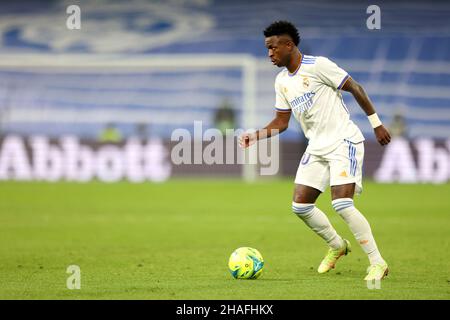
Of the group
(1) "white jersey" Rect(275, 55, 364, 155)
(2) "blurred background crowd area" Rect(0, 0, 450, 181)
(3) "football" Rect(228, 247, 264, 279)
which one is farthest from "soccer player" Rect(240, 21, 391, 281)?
(2) "blurred background crowd area" Rect(0, 0, 450, 181)

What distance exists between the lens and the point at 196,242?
11.5 meters

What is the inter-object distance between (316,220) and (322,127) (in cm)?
89

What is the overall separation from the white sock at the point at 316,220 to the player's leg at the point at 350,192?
0.39 metres

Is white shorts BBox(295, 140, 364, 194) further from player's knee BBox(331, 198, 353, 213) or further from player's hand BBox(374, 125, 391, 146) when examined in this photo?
player's hand BBox(374, 125, 391, 146)

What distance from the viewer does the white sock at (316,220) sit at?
26.7 feet

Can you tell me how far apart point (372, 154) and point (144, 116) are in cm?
906

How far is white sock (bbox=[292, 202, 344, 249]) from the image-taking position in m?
8.12

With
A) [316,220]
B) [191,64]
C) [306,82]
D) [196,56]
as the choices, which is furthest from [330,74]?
[196,56]

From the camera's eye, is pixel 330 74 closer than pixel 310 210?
Yes

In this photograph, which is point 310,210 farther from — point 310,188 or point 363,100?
point 363,100

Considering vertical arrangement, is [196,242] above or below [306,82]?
below

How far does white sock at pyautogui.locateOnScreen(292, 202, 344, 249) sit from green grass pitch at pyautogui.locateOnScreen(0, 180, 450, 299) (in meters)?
0.32
